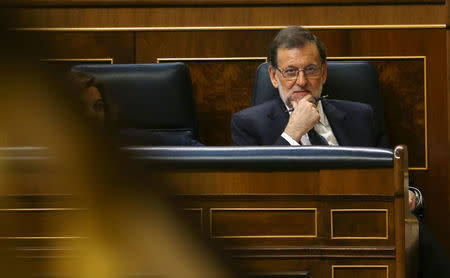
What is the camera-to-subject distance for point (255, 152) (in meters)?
0.90

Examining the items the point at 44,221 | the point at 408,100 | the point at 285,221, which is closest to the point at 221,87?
the point at 408,100

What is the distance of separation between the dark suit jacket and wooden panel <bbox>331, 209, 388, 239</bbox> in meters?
0.66

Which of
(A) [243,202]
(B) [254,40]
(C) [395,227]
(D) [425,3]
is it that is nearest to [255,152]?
(A) [243,202]

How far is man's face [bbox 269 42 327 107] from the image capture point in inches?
63.4

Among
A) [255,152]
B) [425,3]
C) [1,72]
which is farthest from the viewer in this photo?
[425,3]

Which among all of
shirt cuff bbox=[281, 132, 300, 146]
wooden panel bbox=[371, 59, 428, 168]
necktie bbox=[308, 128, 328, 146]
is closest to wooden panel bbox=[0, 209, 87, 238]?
shirt cuff bbox=[281, 132, 300, 146]

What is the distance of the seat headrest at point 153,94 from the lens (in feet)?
5.40

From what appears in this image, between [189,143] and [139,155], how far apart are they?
1.46m

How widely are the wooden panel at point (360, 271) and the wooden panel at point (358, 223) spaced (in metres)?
0.04

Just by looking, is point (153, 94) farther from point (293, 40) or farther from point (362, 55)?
point (362, 55)

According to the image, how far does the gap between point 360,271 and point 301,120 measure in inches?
25.5

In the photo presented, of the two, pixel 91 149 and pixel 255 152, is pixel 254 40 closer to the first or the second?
pixel 255 152

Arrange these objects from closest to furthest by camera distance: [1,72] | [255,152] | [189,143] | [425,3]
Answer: [1,72] < [255,152] < [189,143] < [425,3]

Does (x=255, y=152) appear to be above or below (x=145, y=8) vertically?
below
